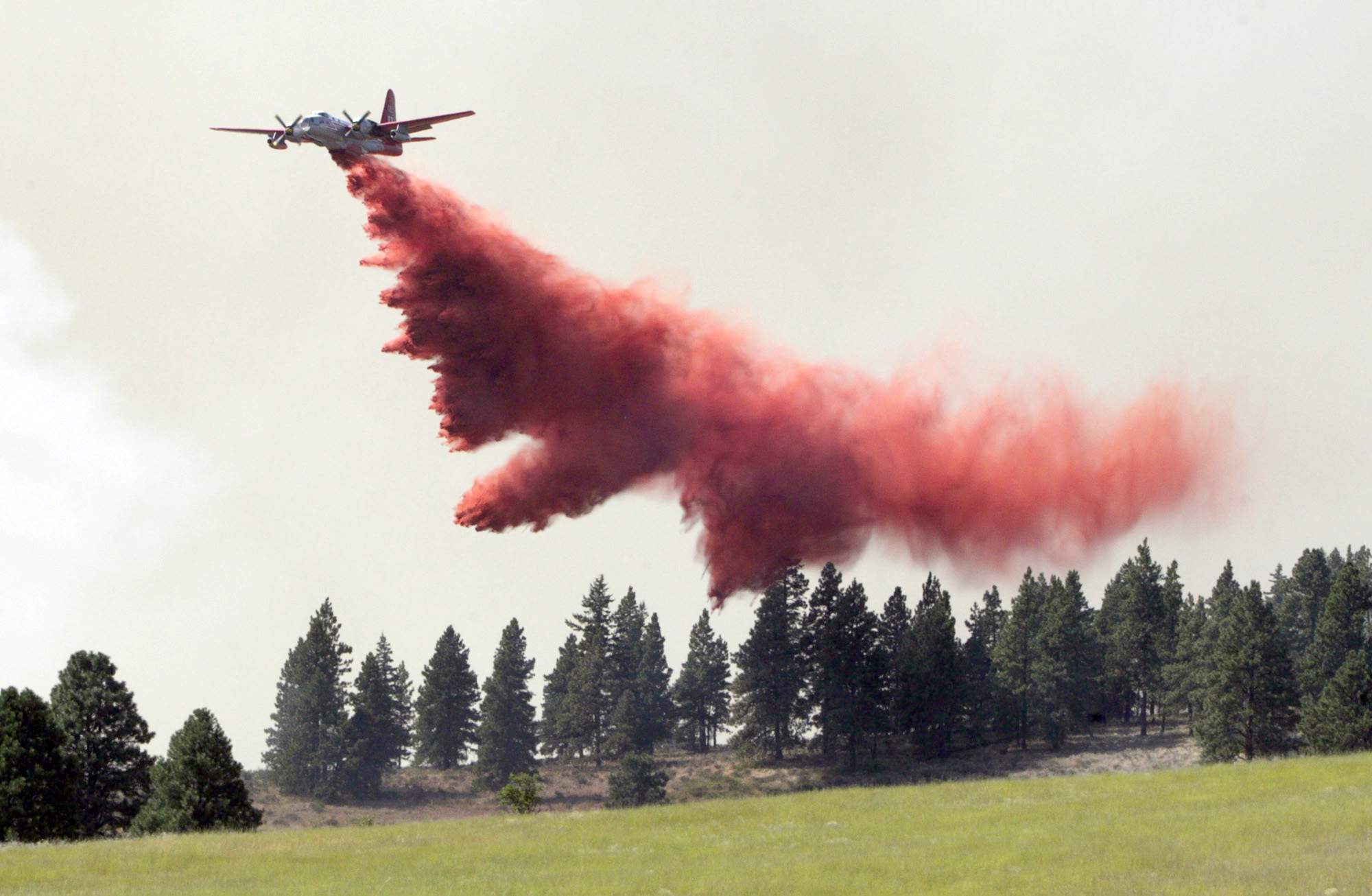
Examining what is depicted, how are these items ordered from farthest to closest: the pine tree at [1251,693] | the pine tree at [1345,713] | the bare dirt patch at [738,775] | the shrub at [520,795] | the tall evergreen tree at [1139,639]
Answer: the tall evergreen tree at [1139,639], the bare dirt patch at [738,775], the pine tree at [1251,693], the pine tree at [1345,713], the shrub at [520,795]

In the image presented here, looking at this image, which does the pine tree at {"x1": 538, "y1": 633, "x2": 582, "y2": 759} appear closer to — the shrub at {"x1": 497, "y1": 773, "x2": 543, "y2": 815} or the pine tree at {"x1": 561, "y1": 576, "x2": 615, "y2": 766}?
the pine tree at {"x1": 561, "y1": 576, "x2": 615, "y2": 766}

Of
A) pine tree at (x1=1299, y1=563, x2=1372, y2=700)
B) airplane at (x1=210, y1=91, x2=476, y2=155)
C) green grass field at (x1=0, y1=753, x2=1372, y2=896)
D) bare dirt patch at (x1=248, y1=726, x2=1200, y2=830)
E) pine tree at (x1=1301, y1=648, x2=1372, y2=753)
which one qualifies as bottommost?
bare dirt patch at (x1=248, y1=726, x2=1200, y2=830)

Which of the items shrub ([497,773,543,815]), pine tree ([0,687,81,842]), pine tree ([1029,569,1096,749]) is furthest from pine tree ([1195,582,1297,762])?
pine tree ([0,687,81,842])

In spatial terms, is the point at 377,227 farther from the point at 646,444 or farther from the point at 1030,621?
the point at 1030,621

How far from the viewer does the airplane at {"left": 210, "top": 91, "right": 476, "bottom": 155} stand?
50.7 meters

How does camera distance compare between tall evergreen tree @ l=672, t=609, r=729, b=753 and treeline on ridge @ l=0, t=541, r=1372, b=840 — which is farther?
tall evergreen tree @ l=672, t=609, r=729, b=753

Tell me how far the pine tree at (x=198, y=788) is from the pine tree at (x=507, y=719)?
54544 mm

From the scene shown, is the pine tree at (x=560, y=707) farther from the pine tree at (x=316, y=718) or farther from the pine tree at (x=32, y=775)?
the pine tree at (x=32, y=775)

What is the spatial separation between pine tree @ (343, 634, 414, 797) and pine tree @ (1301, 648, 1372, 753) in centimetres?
7121

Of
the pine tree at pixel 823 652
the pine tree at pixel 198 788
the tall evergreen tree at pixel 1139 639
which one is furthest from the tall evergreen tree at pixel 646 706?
the pine tree at pixel 198 788

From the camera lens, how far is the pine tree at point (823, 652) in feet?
335

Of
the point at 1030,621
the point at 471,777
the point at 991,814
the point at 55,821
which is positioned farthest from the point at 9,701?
the point at 1030,621

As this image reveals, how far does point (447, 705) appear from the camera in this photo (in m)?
117

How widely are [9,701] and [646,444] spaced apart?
2922 cm
